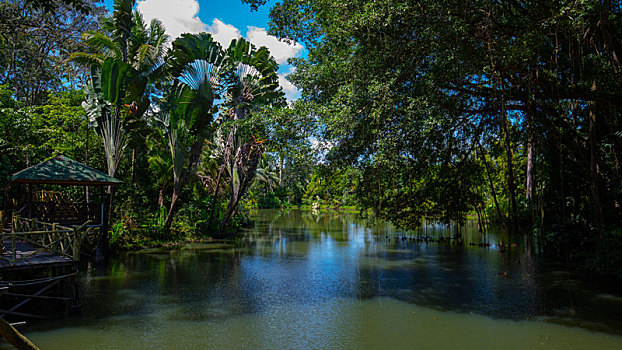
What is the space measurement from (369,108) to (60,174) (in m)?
8.70

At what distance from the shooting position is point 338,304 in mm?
8641

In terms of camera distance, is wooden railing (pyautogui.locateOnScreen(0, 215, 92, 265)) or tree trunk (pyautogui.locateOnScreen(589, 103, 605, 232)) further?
tree trunk (pyautogui.locateOnScreen(589, 103, 605, 232))

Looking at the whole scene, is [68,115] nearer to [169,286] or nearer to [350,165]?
[169,286]

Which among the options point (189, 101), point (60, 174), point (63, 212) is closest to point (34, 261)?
point (60, 174)

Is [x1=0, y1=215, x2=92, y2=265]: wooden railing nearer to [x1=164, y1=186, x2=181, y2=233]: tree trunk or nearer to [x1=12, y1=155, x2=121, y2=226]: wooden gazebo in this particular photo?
[x1=12, y1=155, x2=121, y2=226]: wooden gazebo

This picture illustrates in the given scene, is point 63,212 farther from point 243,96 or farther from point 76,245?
point 243,96

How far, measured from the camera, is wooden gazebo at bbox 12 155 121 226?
10672mm

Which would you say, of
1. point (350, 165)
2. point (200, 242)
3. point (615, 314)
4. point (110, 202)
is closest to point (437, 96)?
point (350, 165)

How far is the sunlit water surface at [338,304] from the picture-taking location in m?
6.69

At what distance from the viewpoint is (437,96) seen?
347 inches

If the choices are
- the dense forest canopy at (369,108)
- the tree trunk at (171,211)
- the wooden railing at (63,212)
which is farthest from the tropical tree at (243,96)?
the wooden railing at (63,212)

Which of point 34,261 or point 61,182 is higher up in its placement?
point 61,182

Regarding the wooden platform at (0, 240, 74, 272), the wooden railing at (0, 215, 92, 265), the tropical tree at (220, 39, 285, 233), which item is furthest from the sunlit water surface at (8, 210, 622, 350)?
the tropical tree at (220, 39, 285, 233)

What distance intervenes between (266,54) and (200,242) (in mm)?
9696
